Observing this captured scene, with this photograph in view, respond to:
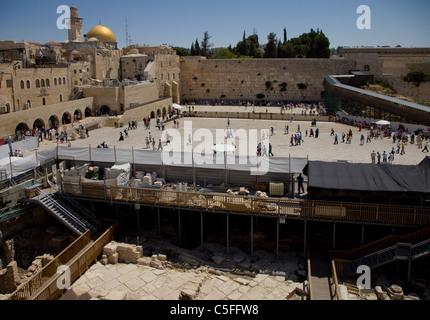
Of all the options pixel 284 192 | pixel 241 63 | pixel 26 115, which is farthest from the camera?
pixel 241 63

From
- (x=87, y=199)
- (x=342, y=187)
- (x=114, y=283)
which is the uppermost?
(x=342, y=187)

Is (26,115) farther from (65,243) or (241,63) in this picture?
(241,63)

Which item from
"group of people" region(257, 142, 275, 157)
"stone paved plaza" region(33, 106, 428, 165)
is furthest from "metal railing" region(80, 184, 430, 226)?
"group of people" region(257, 142, 275, 157)

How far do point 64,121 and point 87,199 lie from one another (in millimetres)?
17590

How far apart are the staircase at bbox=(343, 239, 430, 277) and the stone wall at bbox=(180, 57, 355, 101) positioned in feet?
119

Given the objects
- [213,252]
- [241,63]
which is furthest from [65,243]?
[241,63]

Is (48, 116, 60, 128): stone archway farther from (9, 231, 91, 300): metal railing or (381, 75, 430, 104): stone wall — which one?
(381, 75, 430, 104): stone wall

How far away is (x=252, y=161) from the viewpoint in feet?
49.4

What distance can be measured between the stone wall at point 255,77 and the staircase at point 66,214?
113ft

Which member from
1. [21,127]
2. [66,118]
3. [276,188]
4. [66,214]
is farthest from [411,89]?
[66,214]

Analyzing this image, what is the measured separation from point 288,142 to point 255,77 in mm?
23242

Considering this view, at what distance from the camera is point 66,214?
14.1 meters

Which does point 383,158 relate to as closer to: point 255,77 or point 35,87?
point 35,87

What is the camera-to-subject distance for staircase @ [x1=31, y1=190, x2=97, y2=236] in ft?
45.2
